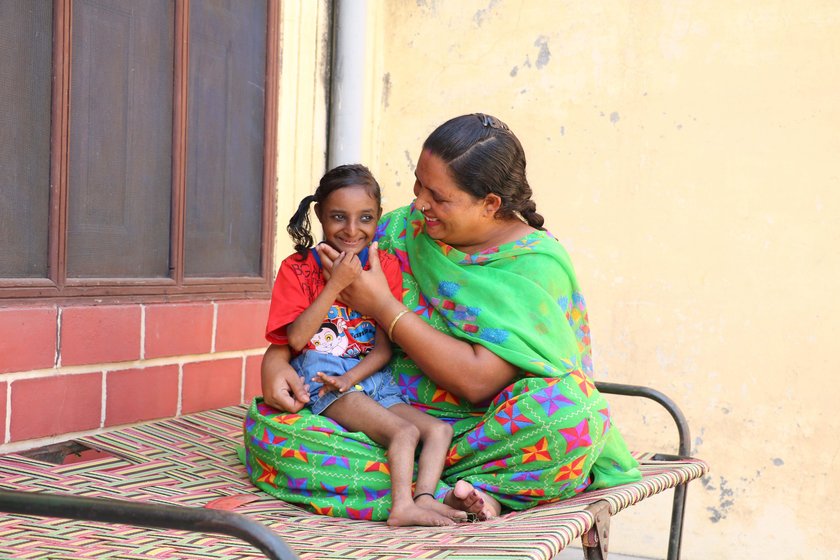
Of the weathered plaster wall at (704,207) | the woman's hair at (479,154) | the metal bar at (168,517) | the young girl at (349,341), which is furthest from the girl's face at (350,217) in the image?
the weathered plaster wall at (704,207)

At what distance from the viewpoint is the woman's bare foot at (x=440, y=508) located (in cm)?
233

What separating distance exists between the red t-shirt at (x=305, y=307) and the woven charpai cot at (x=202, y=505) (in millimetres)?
441

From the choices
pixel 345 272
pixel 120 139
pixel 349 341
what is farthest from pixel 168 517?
→ pixel 120 139

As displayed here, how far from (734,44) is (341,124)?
69.5 inches

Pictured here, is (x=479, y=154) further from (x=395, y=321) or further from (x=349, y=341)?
(x=349, y=341)

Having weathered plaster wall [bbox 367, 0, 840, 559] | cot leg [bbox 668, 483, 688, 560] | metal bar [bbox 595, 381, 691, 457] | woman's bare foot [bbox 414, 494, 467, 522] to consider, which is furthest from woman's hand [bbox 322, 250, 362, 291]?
weathered plaster wall [bbox 367, 0, 840, 559]

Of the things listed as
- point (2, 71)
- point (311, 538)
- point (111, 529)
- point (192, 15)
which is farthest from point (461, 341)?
point (192, 15)

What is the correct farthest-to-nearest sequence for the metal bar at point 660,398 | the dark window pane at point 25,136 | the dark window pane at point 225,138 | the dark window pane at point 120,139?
the dark window pane at point 225,138
the metal bar at point 660,398
the dark window pane at point 120,139
the dark window pane at point 25,136

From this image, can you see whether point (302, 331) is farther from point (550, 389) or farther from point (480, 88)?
point (480, 88)

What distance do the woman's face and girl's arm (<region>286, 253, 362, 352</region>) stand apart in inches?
9.9

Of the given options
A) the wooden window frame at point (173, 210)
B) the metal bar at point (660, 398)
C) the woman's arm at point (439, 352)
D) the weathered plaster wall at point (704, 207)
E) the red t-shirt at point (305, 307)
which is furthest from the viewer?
the weathered plaster wall at point (704, 207)

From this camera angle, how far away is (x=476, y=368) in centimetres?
250

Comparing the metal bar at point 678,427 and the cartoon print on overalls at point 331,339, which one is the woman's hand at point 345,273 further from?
the metal bar at point 678,427

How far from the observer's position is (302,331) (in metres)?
2.56
